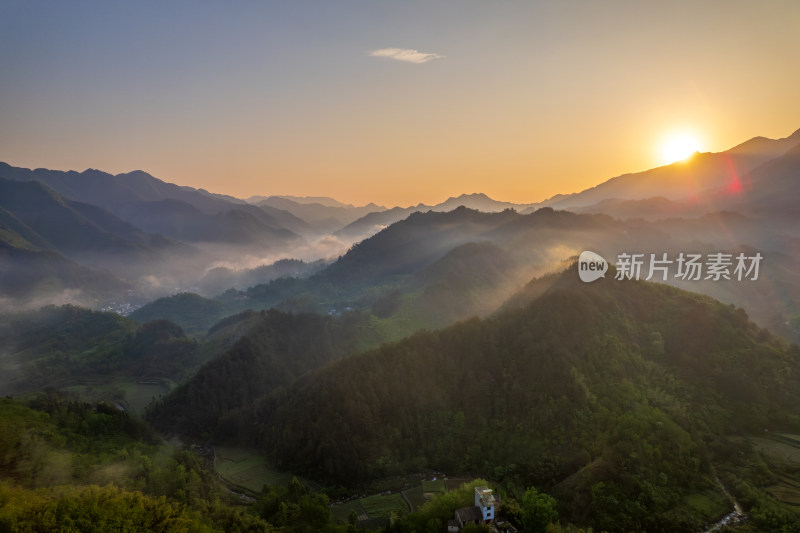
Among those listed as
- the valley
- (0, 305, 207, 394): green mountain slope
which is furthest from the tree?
(0, 305, 207, 394): green mountain slope

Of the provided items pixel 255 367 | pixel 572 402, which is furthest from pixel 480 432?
pixel 255 367

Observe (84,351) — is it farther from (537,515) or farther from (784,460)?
(784,460)

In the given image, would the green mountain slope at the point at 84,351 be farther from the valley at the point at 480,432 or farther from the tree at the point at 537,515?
the tree at the point at 537,515

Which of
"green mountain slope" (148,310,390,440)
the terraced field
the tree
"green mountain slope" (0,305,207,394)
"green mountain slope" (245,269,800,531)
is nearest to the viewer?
the tree
